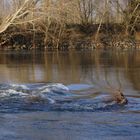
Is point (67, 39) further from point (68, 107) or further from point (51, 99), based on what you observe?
point (68, 107)

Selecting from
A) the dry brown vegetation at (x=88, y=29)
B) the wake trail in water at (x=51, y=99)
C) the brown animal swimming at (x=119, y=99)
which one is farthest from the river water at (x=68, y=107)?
the dry brown vegetation at (x=88, y=29)

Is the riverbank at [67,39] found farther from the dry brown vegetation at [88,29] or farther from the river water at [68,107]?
the river water at [68,107]

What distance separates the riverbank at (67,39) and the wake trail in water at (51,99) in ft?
126

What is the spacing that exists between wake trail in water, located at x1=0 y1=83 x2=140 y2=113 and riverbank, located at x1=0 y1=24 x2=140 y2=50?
38.5m

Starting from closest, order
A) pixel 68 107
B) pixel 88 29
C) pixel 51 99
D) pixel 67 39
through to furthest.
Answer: pixel 68 107
pixel 51 99
pixel 67 39
pixel 88 29

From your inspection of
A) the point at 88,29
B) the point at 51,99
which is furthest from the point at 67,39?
the point at 51,99

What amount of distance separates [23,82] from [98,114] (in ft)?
31.1

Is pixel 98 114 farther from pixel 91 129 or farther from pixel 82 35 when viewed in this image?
pixel 82 35

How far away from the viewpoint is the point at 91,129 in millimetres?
12586

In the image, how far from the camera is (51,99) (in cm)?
1786

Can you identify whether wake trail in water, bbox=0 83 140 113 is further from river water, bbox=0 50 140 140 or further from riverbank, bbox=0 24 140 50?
riverbank, bbox=0 24 140 50

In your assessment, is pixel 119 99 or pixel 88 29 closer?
pixel 119 99

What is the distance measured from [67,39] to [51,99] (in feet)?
157

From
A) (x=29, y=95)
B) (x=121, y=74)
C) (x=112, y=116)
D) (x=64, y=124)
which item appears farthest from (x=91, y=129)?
(x=121, y=74)
